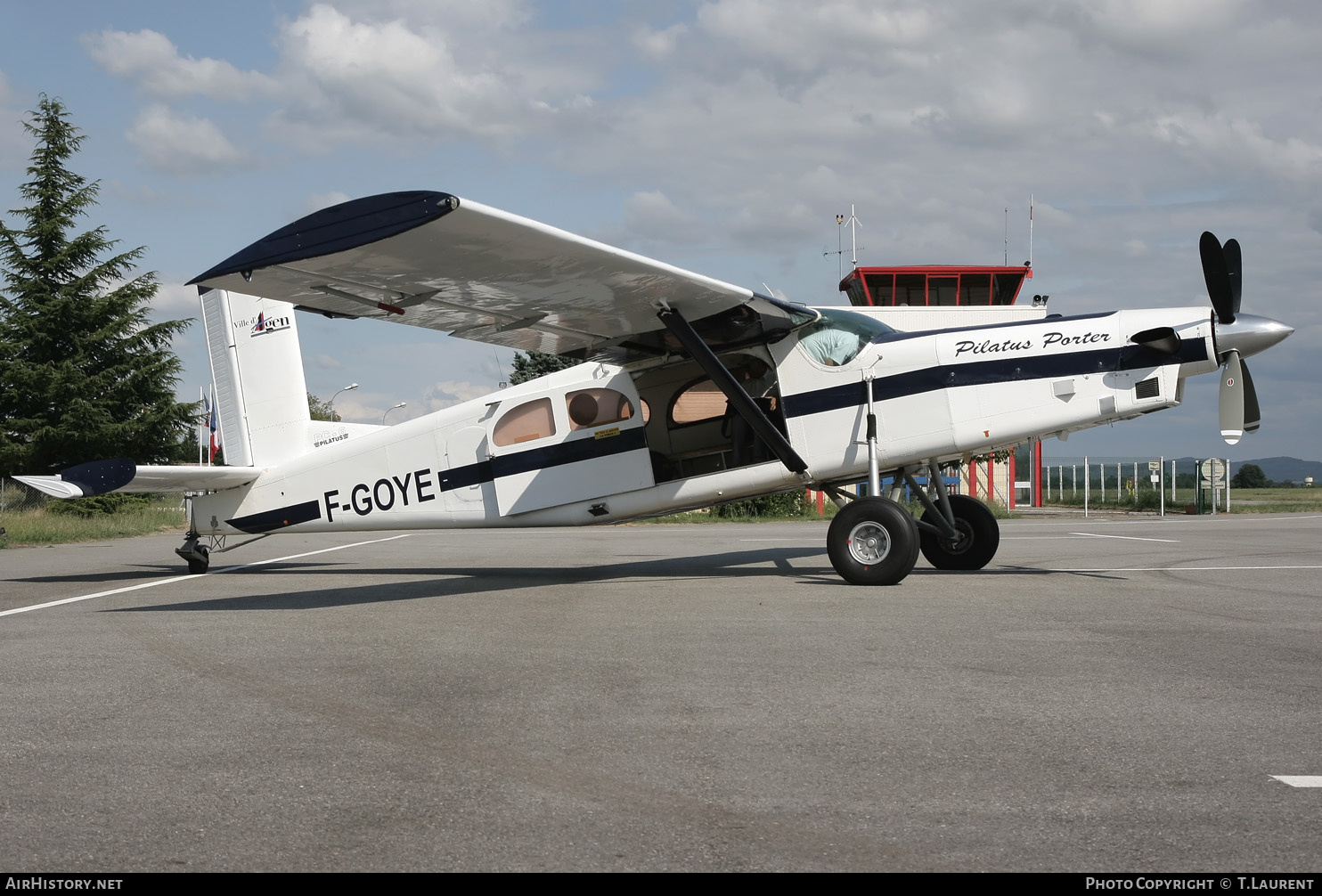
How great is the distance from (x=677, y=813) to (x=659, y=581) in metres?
7.41

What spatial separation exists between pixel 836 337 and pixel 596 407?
2604mm

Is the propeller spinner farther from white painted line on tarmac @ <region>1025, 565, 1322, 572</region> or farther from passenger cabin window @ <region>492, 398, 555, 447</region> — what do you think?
passenger cabin window @ <region>492, 398, 555, 447</region>

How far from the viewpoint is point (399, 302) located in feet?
29.5

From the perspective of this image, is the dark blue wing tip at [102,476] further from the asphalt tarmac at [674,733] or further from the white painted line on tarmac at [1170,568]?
the white painted line on tarmac at [1170,568]

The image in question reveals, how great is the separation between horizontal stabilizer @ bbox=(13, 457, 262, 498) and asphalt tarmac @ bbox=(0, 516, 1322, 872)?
67.4 inches

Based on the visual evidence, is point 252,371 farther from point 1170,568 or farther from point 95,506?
point 95,506

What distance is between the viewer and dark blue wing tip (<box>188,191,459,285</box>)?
21.7ft

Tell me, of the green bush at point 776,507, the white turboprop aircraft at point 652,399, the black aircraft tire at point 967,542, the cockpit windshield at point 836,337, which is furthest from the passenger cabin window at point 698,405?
the green bush at point 776,507

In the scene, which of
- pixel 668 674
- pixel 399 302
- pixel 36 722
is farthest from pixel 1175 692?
pixel 399 302

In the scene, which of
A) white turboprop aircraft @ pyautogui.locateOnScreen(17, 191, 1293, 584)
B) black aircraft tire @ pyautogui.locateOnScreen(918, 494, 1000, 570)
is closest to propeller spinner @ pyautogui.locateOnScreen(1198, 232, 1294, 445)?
white turboprop aircraft @ pyautogui.locateOnScreen(17, 191, 1293, 584)

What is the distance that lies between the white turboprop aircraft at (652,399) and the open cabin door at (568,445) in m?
0.02

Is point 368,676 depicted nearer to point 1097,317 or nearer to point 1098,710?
point 1098,710

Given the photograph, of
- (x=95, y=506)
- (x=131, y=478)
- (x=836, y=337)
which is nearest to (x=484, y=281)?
(x=836, y=337)

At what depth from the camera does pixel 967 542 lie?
36.2 feet
